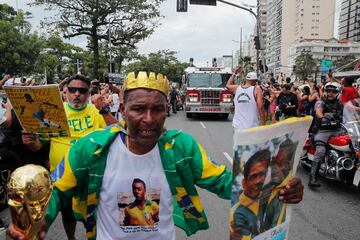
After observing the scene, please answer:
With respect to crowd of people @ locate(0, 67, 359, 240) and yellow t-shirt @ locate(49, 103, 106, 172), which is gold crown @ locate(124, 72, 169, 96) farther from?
yellow t-shirt @ locate(49, 103, 106, 172)

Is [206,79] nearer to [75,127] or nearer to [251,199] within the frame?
[75,127]

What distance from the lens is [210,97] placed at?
18453 millimetres

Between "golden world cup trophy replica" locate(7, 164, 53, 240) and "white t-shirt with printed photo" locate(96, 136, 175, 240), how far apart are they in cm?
55

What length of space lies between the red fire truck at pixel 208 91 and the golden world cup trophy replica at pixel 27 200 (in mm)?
17185

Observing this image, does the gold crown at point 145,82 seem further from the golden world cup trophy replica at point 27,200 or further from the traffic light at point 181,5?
the traffic light at point 181,5

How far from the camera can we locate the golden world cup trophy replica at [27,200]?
4.33 ft

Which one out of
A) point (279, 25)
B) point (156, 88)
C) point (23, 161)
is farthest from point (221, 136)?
point (279, 25)

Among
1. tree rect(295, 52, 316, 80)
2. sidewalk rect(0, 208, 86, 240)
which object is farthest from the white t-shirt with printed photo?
tree rect(295, 52, 316, 80)

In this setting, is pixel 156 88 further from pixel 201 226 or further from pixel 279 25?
pixel 279 25

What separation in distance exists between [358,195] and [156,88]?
208 inches

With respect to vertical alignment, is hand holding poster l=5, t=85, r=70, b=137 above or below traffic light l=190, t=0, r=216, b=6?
below

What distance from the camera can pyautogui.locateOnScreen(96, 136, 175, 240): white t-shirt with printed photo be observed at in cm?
189

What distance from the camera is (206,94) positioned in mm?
18500

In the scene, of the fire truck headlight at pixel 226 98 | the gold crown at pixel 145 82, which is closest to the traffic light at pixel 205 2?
the fire truck headlight at pixel 226 98
